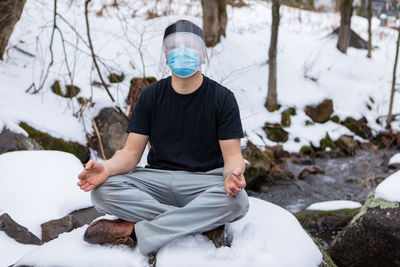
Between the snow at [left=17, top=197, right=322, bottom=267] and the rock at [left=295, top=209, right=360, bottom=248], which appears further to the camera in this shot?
the rock at [left=295, top=209, right=360, bottom=248]

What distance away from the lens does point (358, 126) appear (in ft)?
25.3

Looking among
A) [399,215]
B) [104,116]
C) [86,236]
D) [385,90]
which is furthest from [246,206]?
[385,90]

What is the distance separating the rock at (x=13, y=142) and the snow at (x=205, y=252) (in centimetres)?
224

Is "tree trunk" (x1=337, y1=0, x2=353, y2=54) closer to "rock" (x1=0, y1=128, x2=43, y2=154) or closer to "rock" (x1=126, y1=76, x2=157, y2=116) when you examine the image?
"rock" (x1=126, y1=76, x2=157, y2=116)

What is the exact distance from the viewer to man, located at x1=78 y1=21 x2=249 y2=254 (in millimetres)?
2008

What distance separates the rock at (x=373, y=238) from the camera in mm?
3039

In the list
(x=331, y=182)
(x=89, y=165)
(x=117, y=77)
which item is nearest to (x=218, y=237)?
(x=89, y=165)

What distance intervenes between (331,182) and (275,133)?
1.57 meters

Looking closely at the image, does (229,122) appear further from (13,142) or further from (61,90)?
(61,90)

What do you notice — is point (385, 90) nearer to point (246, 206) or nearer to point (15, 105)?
point (15, 105)

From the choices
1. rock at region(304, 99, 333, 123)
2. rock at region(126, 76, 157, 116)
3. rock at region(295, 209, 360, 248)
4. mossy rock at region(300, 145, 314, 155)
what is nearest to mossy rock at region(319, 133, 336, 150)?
mossy rock at region(300, 145, 314, 155)

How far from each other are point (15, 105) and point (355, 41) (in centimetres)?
879

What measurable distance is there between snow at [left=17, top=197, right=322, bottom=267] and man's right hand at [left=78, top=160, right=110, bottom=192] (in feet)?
0.99

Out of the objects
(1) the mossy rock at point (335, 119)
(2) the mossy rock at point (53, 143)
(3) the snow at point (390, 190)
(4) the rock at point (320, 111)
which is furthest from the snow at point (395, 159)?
(2) the mossy rock at point (53, 143)
